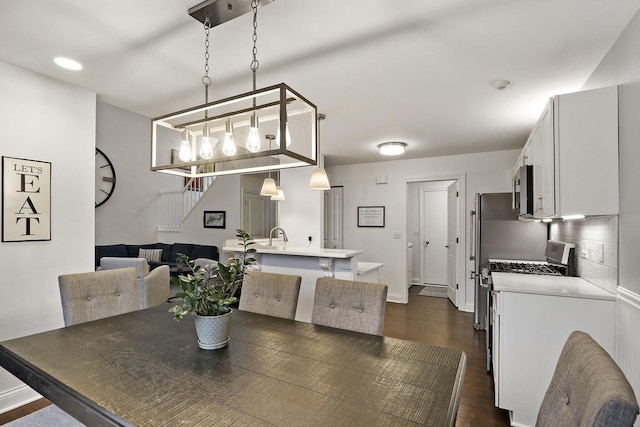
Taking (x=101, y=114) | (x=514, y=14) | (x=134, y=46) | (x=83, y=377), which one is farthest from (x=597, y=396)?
(x=101, y=114)

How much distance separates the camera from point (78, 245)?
2631 mm

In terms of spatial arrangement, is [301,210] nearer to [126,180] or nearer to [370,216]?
[370,216]

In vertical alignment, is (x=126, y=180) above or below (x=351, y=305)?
above

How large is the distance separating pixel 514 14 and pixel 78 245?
333cm

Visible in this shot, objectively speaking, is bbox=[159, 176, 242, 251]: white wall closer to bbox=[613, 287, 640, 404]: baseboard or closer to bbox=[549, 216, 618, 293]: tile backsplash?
bbox=[549, 216, 618, 293]: tile backsplash

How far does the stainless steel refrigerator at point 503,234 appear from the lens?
11.9 ft

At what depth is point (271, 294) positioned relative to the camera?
211cm

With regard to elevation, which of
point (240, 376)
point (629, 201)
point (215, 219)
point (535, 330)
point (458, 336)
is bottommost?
point (458, 336)

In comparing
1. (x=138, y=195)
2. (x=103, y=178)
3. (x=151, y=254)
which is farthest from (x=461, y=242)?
(x=103, y=178)

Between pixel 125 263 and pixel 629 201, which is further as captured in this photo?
pixel 125 263

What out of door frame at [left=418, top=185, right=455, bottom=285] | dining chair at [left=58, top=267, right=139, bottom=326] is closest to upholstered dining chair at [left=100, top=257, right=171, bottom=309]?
dining chair at [left=58, top=267, right=139, bottom=326]

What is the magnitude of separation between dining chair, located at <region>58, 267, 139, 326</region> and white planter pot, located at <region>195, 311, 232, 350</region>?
102cm

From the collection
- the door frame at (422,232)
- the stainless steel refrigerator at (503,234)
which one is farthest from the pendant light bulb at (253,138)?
the door frame at (422,232)

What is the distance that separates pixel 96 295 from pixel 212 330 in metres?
1.12
